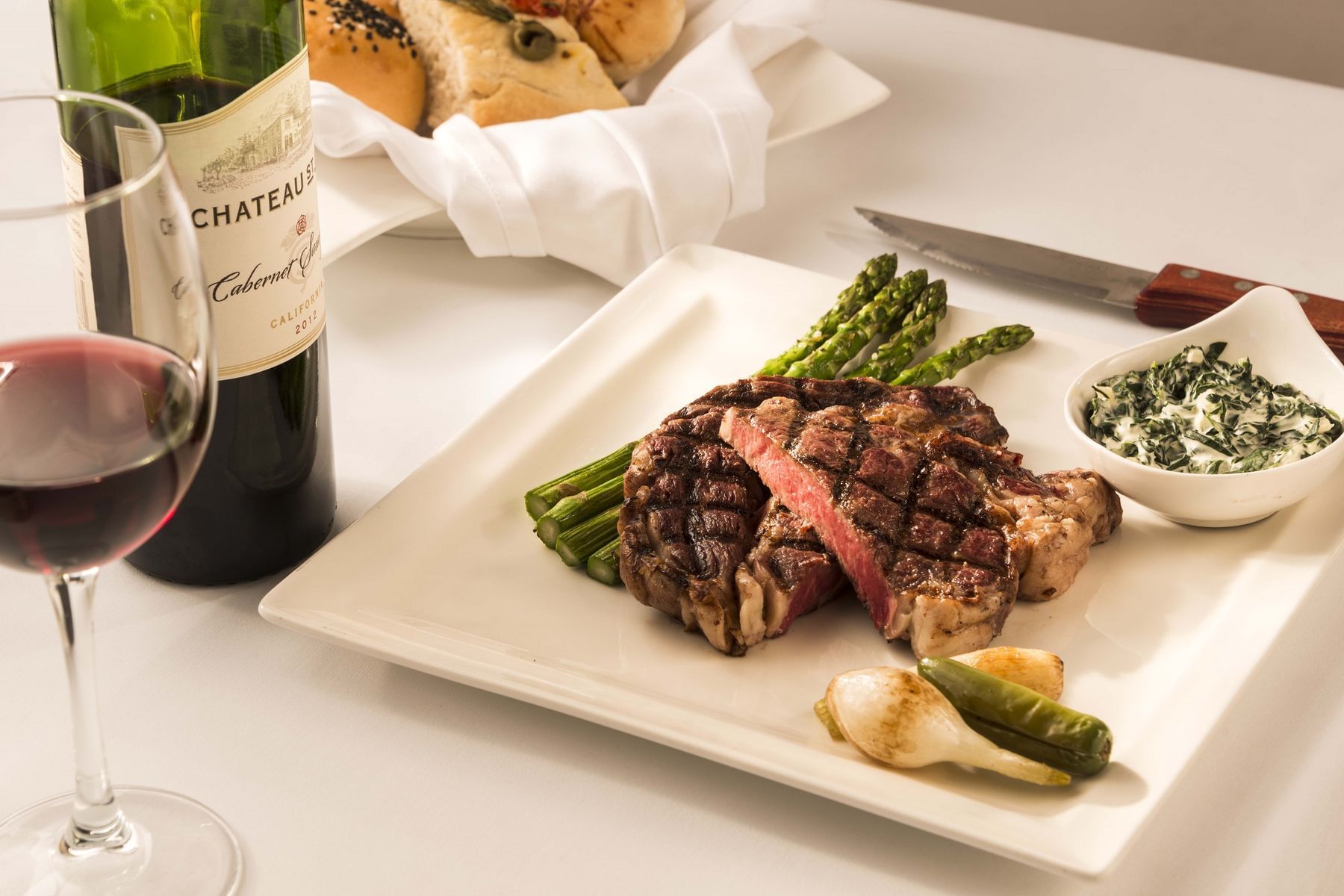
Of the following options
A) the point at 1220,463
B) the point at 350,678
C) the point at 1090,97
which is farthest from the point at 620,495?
the point at 1090,97

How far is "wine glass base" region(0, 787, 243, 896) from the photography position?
4.83ft

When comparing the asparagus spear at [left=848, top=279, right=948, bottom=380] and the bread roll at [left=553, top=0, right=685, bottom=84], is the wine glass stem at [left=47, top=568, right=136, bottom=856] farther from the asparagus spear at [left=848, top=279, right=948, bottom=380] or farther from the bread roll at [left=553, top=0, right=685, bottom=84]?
the bread roll at [left=553, top=0, right=685, bottom=84]

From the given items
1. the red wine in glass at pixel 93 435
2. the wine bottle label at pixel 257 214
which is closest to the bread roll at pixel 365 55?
the wine bottle label at pixel 257 214

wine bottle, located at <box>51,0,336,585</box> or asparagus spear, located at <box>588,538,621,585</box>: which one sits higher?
wine bottle, located at <box>51,0,336,585</box>

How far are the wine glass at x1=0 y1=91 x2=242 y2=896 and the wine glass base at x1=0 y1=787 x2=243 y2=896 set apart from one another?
144mm

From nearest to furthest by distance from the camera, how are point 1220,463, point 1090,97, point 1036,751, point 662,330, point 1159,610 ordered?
point 1036,751 → point 1159,610 → point 1220,463 → point 662,330 → point 1090,97

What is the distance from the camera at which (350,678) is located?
186 cm

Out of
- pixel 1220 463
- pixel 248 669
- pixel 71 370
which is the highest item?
pixel 71 370

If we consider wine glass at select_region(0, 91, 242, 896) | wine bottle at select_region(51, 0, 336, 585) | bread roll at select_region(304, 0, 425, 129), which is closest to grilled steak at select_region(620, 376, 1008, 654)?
wine bottle at select_region(51, 0, 336, 585)

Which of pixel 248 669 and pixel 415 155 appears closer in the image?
pixel 248 669

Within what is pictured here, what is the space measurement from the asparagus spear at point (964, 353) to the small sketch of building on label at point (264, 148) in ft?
4.04

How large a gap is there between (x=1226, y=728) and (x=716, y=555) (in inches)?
28.9

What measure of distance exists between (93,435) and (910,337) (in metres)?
1.69

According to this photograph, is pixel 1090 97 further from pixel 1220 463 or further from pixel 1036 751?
pixel 1036 751
